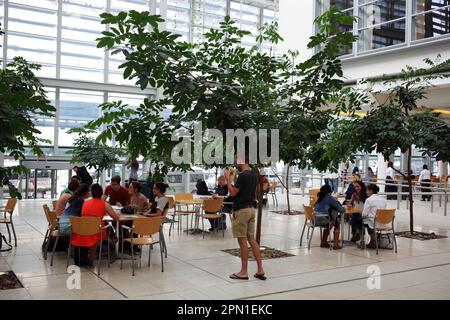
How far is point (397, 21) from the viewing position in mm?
16156

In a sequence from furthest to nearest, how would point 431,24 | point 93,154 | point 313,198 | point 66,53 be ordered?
1. point 66,53
2. point 431,24
3. point 93,154
4. point 313,198

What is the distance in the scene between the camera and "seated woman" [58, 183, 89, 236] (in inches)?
284

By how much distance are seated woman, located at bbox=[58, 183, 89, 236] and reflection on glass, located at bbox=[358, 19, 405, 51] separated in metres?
12.8

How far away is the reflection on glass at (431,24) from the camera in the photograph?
14.4 meters

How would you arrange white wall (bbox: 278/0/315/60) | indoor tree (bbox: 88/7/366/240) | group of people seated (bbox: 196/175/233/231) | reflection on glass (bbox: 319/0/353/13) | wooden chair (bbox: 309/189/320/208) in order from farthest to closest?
1. white wall (bbox: 278/0/315/60)
2. reflection on glass (bbox: 319/0/353/13)
3. wooden chair (bbox: 309/189/320/208)
4. group of people seated (bbox: 196/175/233/231)
5. indoor tree (bbox: 88/7/366/240)

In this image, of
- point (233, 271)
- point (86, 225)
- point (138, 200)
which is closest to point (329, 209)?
point (233, 271)

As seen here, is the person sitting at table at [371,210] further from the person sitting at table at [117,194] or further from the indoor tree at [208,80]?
the person sitting at table at [117,194]

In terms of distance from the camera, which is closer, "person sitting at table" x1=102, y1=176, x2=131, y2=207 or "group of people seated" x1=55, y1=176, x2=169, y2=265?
"group of people seated" x1=55, y1=176, x2=169, y2=265

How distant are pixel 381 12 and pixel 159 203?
12.7m

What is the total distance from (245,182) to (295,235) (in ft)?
15.3

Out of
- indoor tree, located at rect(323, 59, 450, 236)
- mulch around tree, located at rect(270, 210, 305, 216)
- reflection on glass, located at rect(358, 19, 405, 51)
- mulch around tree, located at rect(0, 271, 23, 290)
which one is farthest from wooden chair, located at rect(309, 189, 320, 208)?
mulch around tree, located at rect(0, 271, 23, 290)

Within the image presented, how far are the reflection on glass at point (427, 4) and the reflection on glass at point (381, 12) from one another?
43 cm

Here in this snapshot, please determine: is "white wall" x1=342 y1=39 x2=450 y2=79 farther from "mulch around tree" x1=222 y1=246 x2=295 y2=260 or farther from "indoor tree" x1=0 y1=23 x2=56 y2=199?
"indoor tree" x1=0 y1=23 x2=56 y2=199

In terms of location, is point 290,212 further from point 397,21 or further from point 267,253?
point 397,21
